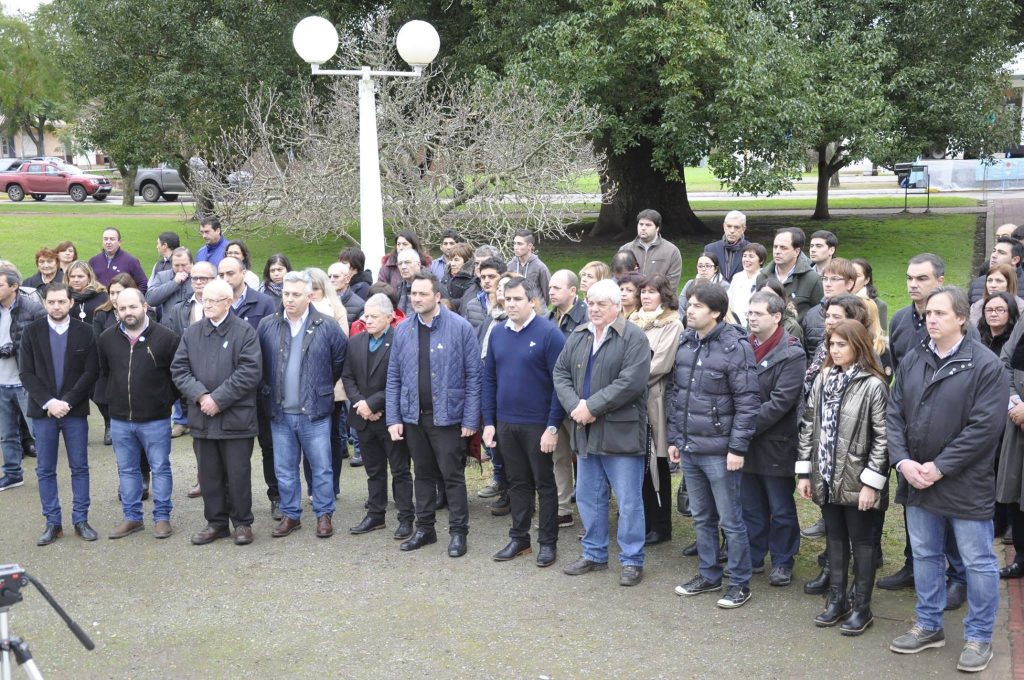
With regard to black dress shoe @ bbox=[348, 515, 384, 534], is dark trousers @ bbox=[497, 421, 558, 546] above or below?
above

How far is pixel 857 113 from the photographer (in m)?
18.1

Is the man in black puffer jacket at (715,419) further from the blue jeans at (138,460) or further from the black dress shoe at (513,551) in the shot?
the blue jeans at (138,460)

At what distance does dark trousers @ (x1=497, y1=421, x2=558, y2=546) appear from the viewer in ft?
23.5

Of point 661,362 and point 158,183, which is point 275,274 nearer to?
point 661,362

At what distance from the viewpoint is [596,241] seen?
76.2ft

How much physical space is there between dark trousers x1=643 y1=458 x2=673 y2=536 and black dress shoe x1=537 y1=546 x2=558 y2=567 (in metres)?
0.81

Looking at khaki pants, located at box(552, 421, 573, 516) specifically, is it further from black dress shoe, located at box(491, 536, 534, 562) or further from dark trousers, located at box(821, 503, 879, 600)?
dark trousers, located at box(821, 503, 879, 600)

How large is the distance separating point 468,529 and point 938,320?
12.5ft

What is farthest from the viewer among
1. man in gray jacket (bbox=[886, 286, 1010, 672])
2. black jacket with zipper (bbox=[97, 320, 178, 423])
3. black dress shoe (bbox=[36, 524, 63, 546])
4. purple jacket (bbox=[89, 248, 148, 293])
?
purple jacket (bbox=[89, 248, 148, 293])

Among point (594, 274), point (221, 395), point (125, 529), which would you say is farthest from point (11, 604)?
point (594, 274)

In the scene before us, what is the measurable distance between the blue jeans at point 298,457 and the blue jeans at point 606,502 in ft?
6.85

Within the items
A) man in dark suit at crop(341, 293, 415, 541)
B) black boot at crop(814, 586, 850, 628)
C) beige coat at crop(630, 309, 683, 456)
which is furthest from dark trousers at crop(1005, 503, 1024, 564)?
man in dark suit at crop(341, 293, 415, 541)

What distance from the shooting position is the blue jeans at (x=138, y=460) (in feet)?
25.6

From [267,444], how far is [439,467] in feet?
5.39
